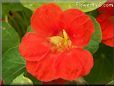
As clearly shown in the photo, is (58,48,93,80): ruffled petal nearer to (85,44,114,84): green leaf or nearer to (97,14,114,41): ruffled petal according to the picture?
(97,14,114,41): ruffled petal

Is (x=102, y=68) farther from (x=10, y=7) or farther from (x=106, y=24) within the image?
(x=10, y=7)

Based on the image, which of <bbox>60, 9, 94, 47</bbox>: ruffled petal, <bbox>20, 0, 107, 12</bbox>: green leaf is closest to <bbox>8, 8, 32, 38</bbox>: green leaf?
<bbox>20, 0, 107, 12</bbox>: green leaf

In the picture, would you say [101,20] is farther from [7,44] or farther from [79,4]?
[7,44]

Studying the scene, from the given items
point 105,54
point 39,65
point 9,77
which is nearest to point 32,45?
point 39,65

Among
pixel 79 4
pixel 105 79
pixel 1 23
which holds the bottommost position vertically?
pixel 105 79

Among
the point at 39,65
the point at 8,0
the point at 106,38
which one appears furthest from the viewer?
the point at 8,0

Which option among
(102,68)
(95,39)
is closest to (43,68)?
(95,39)
